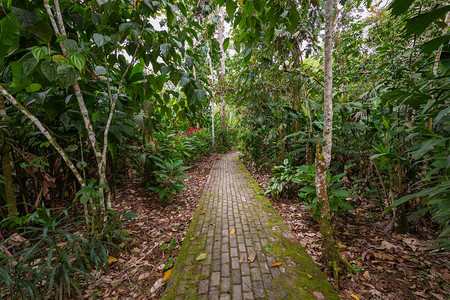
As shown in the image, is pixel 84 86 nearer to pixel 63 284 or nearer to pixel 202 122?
pixel 202 122

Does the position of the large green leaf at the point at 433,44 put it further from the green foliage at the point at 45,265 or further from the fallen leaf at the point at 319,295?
the green foliage at the point at 45,265

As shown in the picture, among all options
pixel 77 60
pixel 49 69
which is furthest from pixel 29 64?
pixel 77 60

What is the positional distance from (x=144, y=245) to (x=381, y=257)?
105 inches

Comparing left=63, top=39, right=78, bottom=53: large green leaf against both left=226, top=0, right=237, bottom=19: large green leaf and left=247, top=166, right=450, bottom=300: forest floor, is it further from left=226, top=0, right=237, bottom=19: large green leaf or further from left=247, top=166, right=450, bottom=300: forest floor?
left=247, top=166, right=450, bottom=300: forest floor

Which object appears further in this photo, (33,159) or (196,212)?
(196,212)

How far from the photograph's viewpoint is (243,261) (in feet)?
6.08

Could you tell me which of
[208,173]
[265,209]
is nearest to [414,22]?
[265,209]

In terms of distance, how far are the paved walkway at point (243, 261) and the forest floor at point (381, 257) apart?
21 centimetres

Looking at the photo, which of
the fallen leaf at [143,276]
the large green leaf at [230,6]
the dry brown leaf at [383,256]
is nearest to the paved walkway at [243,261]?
the fallen leaf at [143,276]

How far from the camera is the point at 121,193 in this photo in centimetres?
336

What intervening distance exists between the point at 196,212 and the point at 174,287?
1441 millimetres

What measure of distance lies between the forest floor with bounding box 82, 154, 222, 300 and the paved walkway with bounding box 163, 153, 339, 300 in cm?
18

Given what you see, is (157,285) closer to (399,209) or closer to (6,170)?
(6,170)

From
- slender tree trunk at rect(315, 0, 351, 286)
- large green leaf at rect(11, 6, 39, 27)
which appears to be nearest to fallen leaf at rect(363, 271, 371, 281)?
slender tree trunk at rect(315, 0, 351, 286)
